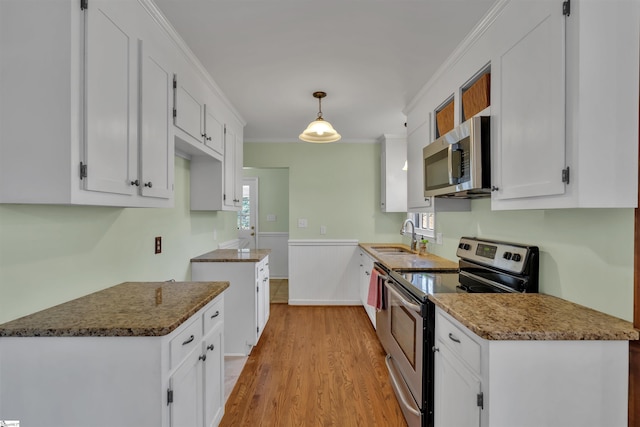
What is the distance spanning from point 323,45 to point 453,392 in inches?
80.2

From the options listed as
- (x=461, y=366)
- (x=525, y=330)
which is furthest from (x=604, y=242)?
(x=461, y=366)

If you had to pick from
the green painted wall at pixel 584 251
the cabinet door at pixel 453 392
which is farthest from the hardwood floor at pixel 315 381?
the green painted wall at pixel 584 251

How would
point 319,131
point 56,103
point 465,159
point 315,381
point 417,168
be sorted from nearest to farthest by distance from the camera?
point 56,103 < point 465,159 < point 315,381 < point 319,131 < point 417,168

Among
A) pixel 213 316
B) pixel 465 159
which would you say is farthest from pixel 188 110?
pixel 465 159

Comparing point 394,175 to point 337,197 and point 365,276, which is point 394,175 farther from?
point 365,276

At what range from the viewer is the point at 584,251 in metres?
1.37

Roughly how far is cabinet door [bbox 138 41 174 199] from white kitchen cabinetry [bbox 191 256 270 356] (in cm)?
115

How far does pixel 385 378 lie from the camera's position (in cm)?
245

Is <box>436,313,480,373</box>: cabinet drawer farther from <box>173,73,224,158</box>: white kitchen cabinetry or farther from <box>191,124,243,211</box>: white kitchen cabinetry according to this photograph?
<box>191,124,243,211</box>: white kitchen cabinetry

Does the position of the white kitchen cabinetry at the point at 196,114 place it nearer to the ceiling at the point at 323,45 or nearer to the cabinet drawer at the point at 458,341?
the ceiling at the point at 323,45

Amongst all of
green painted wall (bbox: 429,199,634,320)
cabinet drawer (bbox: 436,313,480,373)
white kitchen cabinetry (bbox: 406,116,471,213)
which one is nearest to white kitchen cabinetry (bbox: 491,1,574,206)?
green painted wall (bbox: 429,199,634,320)

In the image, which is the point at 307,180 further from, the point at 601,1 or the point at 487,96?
the point at 601,1

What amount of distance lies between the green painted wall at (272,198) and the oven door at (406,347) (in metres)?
3.84

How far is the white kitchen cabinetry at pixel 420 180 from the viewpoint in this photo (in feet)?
7.93
